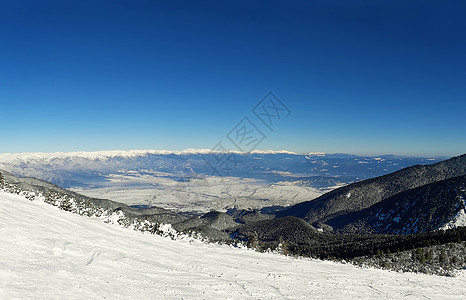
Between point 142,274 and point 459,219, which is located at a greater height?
point 142,274

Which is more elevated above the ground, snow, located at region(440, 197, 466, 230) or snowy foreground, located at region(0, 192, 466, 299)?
snowy foreground, located at region(0, 192, 466, 299)

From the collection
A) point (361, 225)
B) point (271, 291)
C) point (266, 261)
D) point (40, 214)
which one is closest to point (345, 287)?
point (271, 291)

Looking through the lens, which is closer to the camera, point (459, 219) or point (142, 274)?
point (142, 274)

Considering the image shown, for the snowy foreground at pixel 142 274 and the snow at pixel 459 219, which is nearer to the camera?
the snowy foreground at pixel 142 274

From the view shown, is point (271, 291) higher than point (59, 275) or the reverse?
the reverse

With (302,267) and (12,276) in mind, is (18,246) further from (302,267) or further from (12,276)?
(302,267)

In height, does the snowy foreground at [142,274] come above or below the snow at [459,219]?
above

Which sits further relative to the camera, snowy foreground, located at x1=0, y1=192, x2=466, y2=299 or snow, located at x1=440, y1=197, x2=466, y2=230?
snow, located at x1=440, y1=197, x2=466, y2=230

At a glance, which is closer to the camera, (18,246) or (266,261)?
(18,246)
